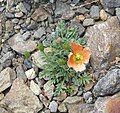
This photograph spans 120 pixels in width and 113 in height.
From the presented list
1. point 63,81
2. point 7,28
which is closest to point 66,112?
point 63,81

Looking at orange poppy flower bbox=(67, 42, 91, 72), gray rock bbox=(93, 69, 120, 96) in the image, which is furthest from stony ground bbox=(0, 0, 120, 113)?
orange poppy flower bbox=(67, 42, 91, 72)

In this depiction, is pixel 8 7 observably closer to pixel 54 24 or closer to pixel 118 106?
pixel 54 24

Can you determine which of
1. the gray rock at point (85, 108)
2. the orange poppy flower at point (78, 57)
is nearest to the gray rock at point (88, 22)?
the orange poppy flower at point (78, 57)

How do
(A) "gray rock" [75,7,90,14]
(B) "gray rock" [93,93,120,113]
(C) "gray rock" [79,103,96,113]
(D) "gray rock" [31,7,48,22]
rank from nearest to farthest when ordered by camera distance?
(B) "gray rock" [93,93,120,113], (C) "gray rock" [79,103,96,113], (A) "gray rock" [75,7,90,14], (D) "gray rock" [31,7,48,22]

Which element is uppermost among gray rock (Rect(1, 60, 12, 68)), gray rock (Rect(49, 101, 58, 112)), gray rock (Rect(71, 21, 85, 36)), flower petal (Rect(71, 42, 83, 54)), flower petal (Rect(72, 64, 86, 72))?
gray rock (Rect(71, 21, 85, 36))

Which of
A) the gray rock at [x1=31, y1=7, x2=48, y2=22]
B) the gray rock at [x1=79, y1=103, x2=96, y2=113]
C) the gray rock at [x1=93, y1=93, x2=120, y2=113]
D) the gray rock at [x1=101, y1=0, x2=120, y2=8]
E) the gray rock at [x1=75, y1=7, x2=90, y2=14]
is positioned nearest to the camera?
the gray rock at [x1=93, y1=93, x2=120, y2=113]

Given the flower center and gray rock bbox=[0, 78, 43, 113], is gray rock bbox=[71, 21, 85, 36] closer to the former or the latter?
the flower center
